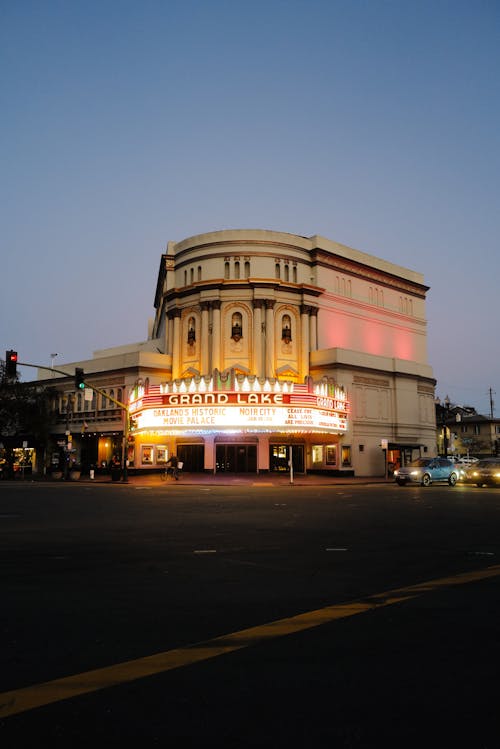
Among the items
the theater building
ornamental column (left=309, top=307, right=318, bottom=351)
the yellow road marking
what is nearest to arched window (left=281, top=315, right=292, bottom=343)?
the theater building

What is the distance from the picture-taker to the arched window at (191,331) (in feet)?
182

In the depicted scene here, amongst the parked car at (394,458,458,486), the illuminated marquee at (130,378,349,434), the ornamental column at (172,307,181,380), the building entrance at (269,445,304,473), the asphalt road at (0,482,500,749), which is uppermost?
the ornamental column at (172,307,181,380)

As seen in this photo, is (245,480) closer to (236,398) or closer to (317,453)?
(236,398)

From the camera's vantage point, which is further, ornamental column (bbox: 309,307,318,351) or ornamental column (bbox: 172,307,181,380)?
ornamental column (bbox: 172,307,181,380)

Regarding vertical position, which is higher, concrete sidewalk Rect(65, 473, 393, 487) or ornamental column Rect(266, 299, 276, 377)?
ornamental column Rect(266, 299, 276, 377)

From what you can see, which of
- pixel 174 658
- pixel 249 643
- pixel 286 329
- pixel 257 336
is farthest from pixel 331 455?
pixel 174 658

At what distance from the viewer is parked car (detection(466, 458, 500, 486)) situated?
37094mm

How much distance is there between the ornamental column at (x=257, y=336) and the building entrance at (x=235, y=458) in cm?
667

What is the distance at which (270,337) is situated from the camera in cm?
5316

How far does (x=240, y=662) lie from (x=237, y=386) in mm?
41349

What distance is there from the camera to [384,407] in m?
57.3

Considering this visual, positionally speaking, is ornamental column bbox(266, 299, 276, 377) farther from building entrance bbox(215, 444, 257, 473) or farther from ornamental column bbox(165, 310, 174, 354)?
ornamental column bbox(165, 310, 174, 354)

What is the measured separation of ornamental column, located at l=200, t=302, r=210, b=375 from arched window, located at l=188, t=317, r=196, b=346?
1.19m

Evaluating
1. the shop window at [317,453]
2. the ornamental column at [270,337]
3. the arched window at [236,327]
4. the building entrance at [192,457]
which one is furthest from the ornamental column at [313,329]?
the building entrance at [192,457]
